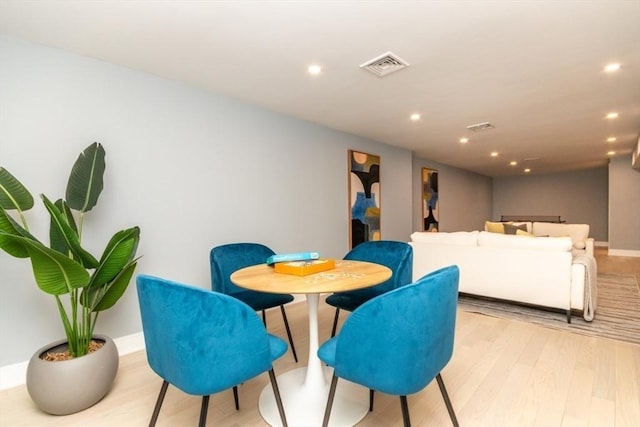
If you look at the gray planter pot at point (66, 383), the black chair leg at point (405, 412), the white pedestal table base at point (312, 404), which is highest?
the black chair leg at point (405, 412)

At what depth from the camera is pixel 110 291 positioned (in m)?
1.92

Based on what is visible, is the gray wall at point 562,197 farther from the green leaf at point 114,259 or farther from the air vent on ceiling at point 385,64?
the green leaf at point 114,259

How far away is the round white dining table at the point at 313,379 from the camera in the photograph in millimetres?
1554

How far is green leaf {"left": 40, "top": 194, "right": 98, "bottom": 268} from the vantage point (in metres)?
1.67

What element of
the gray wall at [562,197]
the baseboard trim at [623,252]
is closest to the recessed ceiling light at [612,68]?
the baseboard trim at [623,252]

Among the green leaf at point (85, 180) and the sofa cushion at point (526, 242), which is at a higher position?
the green leaf at point (85, 180)

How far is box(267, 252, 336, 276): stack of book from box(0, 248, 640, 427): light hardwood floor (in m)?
0.80

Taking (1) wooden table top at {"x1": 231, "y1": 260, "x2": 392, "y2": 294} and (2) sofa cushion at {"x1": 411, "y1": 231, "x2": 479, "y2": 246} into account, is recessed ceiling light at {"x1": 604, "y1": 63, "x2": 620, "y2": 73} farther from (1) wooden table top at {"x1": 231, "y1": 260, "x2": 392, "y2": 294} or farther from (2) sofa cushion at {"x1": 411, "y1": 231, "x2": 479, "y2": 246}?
(1) wooden table top at {"x1": 231, "y1": 260, "x2": 392, "y2": 294}

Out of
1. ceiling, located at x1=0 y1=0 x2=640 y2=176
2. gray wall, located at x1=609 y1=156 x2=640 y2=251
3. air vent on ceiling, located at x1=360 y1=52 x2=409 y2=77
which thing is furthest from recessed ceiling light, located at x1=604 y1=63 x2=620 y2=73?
gray wall, located at x1=609 y1=156 x2=640 y2=251

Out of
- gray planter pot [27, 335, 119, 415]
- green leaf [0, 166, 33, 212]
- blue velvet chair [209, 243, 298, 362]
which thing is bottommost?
gray planter pot [27, 335, 119, 415]

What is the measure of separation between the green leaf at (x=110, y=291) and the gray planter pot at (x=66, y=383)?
11.0 inches

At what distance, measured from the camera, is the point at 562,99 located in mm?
3266

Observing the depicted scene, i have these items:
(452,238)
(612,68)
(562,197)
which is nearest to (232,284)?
(452,238)

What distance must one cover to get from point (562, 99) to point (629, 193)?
18.5 feet
